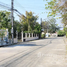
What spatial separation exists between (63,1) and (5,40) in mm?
13265

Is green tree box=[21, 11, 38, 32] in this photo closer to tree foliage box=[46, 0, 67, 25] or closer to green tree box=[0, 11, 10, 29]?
green tree box=[0, 11, 10, 29]

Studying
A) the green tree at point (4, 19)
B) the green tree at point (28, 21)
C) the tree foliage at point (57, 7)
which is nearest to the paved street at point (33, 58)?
the tree foliage at point (57, 7)

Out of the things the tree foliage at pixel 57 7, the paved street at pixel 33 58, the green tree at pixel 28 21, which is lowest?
the paved street at pixel 33 58

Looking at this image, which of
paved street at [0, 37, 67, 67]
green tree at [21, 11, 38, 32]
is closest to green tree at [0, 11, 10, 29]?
green tree at [21, 11, 38, 32]

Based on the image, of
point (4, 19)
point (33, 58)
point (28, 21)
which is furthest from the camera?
point (28, 21)

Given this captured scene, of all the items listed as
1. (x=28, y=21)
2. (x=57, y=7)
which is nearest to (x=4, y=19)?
(x=28, y=21)

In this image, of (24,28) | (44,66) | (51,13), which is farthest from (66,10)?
(24,28)

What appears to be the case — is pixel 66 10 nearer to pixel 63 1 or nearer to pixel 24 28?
pixel 63 1

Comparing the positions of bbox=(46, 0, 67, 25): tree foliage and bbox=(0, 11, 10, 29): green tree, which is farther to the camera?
bbox=(0, 11, 10, 29): green tree

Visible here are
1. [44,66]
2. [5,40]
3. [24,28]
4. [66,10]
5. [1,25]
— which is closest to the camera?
[44,66]

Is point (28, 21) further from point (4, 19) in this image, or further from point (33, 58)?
point (33, 58)

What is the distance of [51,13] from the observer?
10609mm

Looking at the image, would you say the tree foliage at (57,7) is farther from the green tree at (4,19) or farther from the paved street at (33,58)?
the green tree at (4,19)

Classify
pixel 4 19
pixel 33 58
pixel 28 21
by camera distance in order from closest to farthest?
pixel 33 58
pixel 4 19
pixel 28 21
